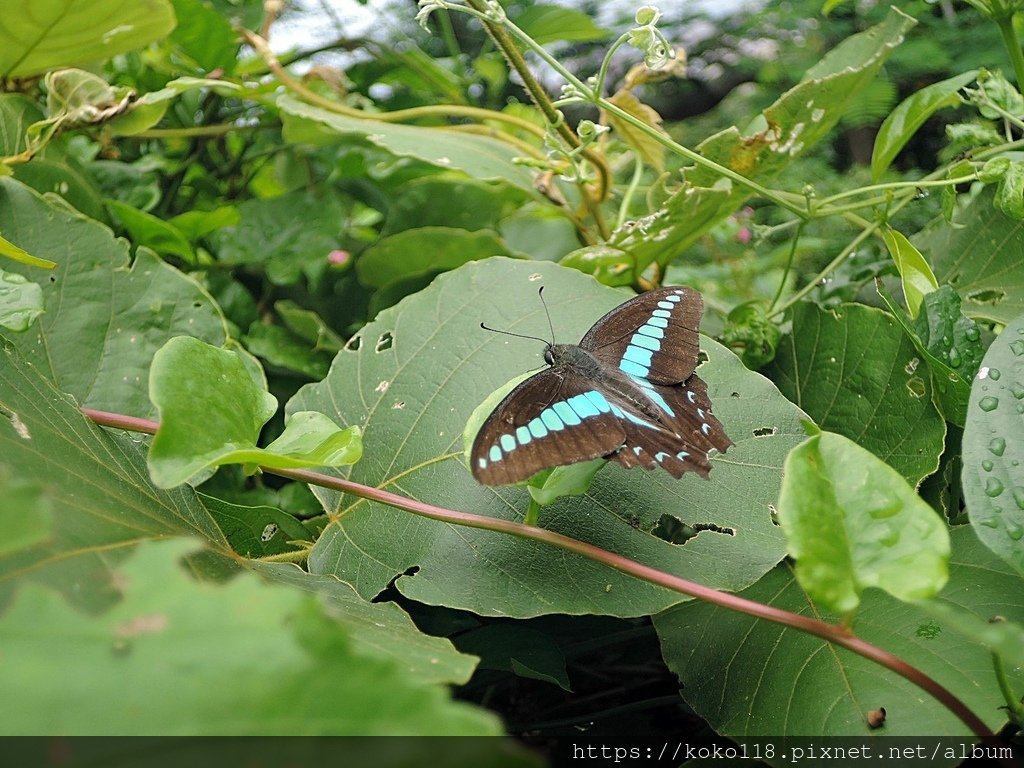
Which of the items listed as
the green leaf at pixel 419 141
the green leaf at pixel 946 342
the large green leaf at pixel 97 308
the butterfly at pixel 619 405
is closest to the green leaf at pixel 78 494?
the large green leaf at pixel 97 308

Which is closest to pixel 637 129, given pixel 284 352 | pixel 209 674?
pixel 284 352

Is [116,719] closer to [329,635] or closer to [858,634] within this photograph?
[329,635]

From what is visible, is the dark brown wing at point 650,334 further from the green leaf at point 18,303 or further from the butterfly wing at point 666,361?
the green leaf at point 18,303

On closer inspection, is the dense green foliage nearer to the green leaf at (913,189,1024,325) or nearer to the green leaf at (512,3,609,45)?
the green leaf at (913,189,1024,325)

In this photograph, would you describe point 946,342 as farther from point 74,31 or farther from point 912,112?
point 74,31

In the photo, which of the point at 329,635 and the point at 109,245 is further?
the point at 109,245

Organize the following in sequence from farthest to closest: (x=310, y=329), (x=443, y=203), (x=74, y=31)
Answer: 1. (x=443, y=203)
2. (x=310, y=329)
3. (x=74, y=31)

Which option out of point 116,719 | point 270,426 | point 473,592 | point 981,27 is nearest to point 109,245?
point 270,426
